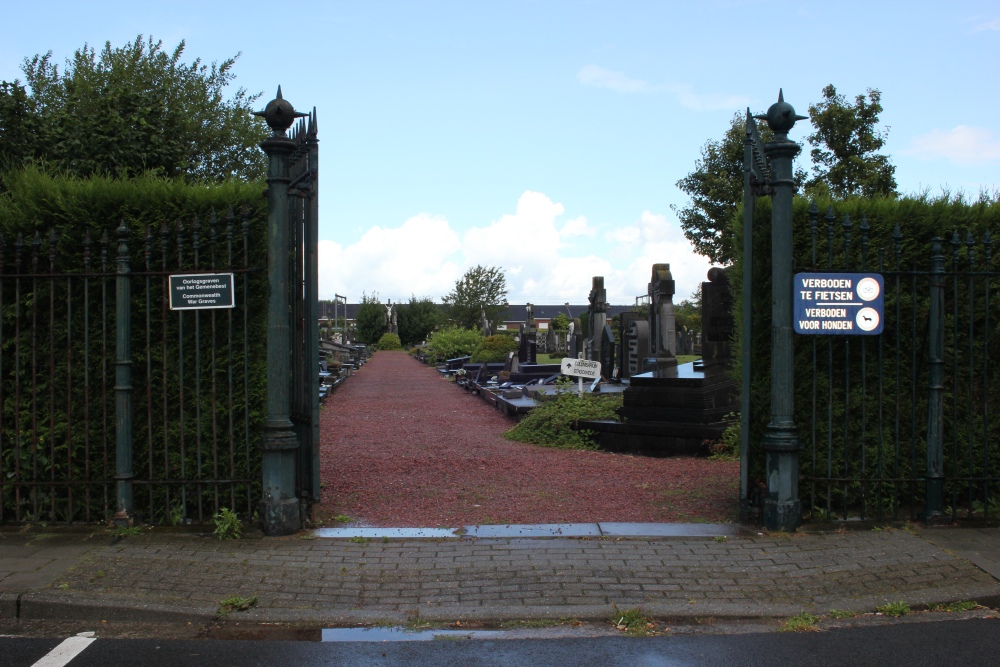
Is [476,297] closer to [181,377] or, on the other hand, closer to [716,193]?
[716,193]

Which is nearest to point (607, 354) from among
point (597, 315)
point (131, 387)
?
point (597, 315)

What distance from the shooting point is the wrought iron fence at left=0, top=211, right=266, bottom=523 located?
6.00 metres

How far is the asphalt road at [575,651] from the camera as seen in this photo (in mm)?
3961

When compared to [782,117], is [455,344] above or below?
below

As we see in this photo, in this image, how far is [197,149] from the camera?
57.0 feet

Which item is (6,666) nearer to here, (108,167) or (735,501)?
(735,501)

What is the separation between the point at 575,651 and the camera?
161 inches

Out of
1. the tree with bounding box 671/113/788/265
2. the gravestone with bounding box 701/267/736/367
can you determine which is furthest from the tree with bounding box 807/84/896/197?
the gravestone with bounding box 701/267/736/367

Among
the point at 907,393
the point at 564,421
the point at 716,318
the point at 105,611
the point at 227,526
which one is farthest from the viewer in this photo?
the point at 716,318

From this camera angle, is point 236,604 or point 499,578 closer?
point 236,604

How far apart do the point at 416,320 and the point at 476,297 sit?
1086 cm

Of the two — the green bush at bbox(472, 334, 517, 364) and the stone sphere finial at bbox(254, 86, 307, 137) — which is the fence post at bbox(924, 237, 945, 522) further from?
the green bush at bbox(472, 334, 517, 364)

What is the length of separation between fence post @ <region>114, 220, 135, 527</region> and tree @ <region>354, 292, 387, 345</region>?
2377 inches

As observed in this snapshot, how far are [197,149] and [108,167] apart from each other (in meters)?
8.64
